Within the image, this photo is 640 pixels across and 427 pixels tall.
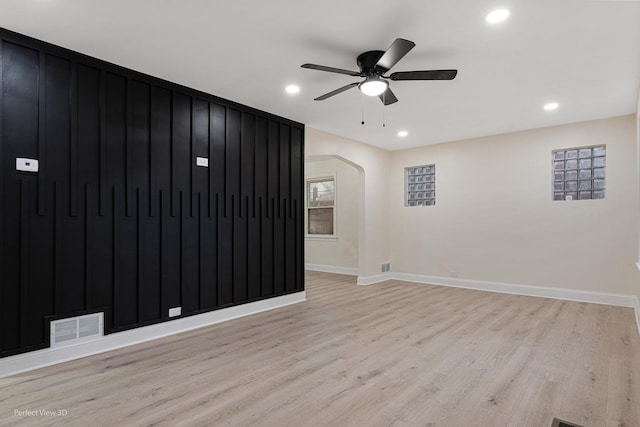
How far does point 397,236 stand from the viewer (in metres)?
7.49

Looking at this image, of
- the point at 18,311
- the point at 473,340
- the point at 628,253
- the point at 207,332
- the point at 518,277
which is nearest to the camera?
the point at 18,311

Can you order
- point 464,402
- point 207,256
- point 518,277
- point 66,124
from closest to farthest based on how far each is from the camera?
point 464,402
point 66,124
point 207,256
point 518,277

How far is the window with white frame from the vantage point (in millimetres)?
8672

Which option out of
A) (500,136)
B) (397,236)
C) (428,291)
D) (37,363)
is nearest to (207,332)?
(37,363)

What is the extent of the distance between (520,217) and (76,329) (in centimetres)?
629

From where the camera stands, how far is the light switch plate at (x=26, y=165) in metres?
2.85

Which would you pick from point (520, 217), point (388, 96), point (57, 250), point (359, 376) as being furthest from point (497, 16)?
point (520, 217)

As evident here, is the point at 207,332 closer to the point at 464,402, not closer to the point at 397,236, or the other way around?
the point at 464,402

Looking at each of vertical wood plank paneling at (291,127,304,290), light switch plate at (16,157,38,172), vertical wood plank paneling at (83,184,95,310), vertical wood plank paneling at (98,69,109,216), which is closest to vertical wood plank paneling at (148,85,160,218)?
vertical wood plank paneling at (98,69,109,216)

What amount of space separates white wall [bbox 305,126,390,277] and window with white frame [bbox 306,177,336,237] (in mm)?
1513

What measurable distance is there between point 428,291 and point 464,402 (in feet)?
12.9

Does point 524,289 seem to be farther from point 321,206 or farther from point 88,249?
point 88,249

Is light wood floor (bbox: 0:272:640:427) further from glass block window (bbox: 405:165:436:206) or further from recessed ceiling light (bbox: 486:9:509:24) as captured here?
glass block window (bbox: 405:165:436:206)

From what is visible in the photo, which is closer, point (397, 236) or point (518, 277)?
point (518, 277)
